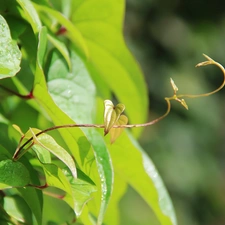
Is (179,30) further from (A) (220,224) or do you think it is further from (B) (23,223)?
(B) (23,223)

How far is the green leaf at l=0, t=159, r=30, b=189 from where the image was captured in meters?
0.45

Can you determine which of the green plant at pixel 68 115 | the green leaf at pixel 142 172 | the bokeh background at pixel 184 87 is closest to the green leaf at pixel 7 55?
the green plant at pixel 68 115

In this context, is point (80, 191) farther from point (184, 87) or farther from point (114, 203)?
point (184, 87)

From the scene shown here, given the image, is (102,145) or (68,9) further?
(68,9)

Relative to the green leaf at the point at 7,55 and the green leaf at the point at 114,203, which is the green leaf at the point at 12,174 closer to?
the green leaf at the point at 7,55

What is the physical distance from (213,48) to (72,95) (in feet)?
8.02

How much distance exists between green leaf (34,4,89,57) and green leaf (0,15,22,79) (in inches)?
5.1

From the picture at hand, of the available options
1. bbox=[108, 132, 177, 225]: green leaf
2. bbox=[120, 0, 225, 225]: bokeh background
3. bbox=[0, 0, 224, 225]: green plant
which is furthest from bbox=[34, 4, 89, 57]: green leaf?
bbox=[120, 0, 225, 225]: bokeh background

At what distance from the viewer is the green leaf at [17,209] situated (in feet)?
1.72

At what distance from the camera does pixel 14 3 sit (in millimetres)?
542

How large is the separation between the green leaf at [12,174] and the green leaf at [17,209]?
0.23ft

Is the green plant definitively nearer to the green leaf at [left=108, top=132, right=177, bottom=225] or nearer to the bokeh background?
the green leaf at [left=108, top=132, right=177, bottom=225]

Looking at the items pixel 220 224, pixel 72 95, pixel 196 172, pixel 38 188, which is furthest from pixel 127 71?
pixel 220 224

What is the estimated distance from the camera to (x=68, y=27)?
62 centimetres
